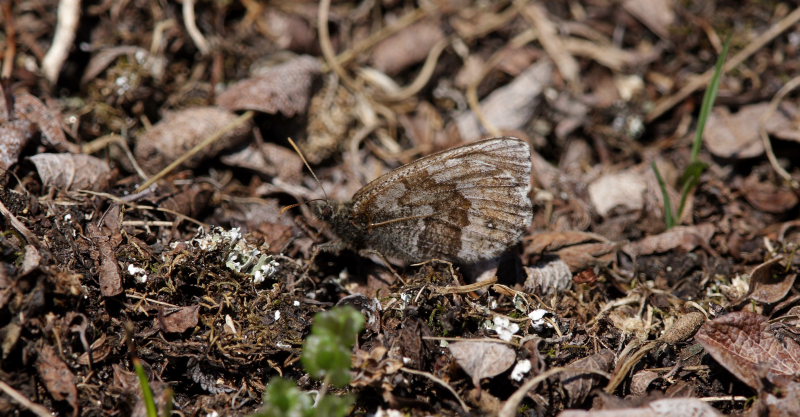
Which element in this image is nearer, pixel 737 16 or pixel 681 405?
pixel 681 405

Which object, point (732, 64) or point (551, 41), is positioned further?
point (551, 41)

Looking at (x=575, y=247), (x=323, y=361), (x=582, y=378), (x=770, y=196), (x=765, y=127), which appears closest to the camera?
(x=323, y=361)

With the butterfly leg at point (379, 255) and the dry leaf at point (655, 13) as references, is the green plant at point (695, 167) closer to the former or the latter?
the dry leaf at point (655, 13)

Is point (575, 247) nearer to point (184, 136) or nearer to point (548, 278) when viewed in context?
point (548, 278)

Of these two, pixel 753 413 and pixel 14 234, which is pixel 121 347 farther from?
pixel 753 413

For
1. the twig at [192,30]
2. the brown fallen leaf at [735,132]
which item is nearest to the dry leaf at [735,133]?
the brown fallen leaf at [735,132]

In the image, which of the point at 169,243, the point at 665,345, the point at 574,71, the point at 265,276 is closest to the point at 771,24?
the point at 574,71

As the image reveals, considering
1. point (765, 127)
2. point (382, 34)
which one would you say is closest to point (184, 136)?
point (382, 34)
